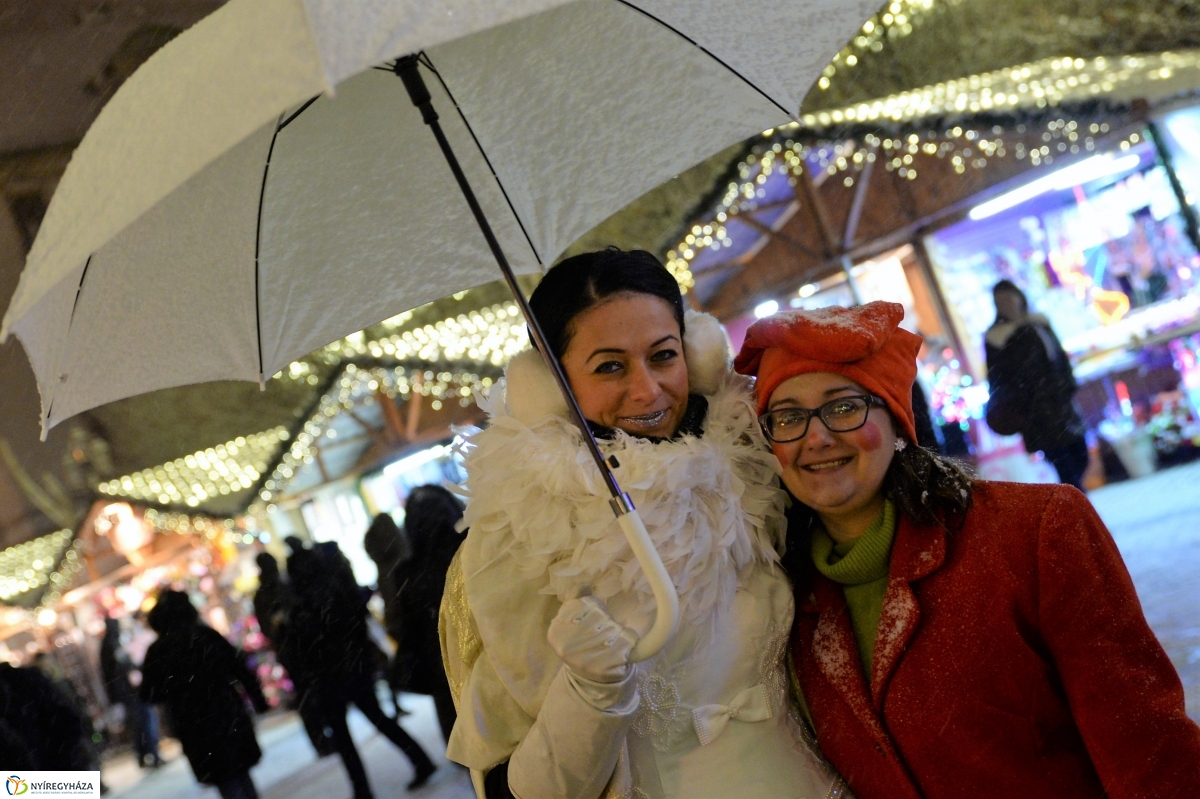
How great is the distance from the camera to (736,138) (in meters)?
1.97

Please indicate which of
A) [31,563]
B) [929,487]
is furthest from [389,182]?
[31,563]

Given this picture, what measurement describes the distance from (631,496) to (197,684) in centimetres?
374

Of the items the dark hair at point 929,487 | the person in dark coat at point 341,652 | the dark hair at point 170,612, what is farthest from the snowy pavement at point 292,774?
the dark hair at point 929,487

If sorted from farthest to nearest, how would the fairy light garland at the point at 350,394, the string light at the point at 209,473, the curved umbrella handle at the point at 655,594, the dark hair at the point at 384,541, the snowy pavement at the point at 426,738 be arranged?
the fairy light garland at the point at 350,394
the string light at the point at 209,473
the dark hair at the point at 384,541
the snowy pavement at the point at 426,738
the curved umbrella handle at the point at 655,594

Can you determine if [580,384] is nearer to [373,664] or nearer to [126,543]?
[373,664]

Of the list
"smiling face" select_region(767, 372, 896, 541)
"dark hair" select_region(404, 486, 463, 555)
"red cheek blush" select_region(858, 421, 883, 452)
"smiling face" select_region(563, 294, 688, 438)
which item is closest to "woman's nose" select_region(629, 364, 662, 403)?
"smiling face" select_region(563, 294, 688, 438)

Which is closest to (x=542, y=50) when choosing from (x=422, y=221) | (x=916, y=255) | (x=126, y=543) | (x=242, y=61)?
(x=422, y=221)

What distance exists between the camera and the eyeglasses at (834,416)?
147 cm

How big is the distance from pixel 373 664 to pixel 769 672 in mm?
3960

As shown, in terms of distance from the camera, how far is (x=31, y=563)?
5027mm

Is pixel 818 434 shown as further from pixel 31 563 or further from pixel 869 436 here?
pixel 31 563

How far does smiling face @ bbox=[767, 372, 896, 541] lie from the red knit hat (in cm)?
2

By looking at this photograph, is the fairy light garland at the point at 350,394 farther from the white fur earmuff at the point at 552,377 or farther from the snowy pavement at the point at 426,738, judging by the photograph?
the white fur earmuff at the point at 552,377

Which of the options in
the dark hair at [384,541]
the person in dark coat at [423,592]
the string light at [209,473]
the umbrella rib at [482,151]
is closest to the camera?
the umbrella rib at [482,151]
